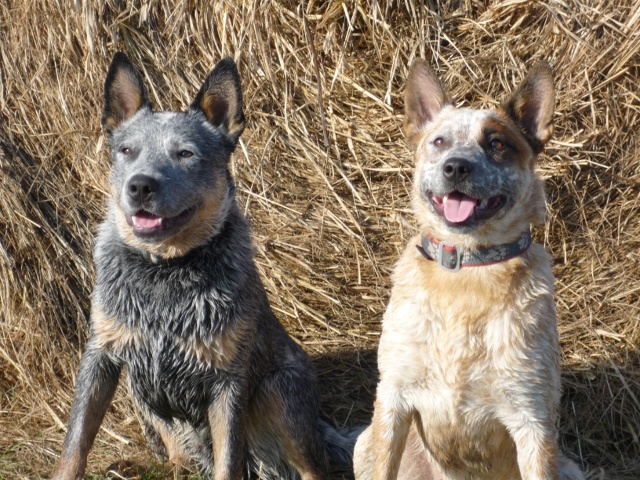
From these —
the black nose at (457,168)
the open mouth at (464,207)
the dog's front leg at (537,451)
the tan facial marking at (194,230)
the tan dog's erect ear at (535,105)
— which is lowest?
the dog's front leg at (537,451)

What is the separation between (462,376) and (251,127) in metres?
1.82

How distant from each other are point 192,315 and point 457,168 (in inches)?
47.7

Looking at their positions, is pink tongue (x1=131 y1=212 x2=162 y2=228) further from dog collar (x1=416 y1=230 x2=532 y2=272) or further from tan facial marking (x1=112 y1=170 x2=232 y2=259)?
dog collar (x1=416 y1=230 x2=532 y2=272)

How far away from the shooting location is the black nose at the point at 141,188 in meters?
3.46

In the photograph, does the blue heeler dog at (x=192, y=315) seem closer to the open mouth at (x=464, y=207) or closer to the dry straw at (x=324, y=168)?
the dry straw at (x=324, y=168)

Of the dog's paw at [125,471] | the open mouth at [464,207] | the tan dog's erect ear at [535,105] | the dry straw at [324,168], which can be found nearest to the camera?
the open mouth at [464,207]

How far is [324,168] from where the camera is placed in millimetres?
4348

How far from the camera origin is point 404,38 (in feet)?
14.0

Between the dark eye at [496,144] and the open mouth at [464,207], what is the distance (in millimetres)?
182

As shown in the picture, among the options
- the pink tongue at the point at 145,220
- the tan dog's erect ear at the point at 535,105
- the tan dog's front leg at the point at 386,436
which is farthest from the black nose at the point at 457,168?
the pink tongue at the point at 145,220

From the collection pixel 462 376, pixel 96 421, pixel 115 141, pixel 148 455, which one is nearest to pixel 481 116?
pixel 462 376

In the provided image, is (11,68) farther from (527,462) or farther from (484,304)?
(527,462)

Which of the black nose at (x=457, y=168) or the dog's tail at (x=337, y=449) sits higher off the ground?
the black nose at (x=457, y=168)

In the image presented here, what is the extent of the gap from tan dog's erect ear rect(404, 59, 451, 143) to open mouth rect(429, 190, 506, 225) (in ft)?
1.35
